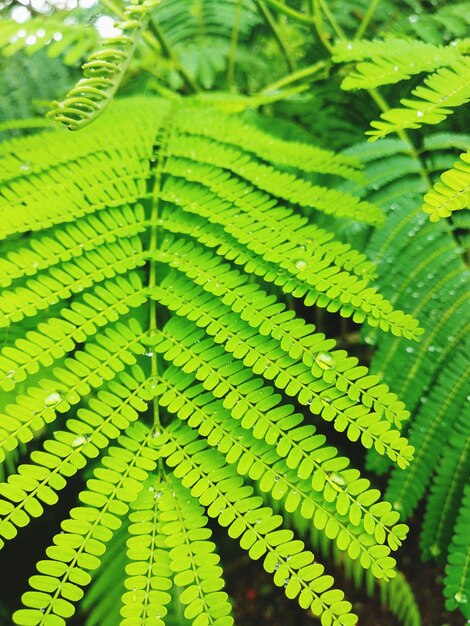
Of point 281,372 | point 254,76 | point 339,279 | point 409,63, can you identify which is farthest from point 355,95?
point 281,372

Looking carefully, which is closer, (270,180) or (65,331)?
(65,331)

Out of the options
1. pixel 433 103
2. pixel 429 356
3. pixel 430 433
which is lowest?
pixel 430 433

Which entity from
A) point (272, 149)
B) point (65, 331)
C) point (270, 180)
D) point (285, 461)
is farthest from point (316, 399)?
point (272, 149)

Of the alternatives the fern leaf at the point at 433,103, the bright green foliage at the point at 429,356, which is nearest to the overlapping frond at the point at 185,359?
the bright green foliage at the point at 429,356

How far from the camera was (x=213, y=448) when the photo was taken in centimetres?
90

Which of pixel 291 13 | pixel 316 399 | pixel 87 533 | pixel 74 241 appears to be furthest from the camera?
pixel 291 13

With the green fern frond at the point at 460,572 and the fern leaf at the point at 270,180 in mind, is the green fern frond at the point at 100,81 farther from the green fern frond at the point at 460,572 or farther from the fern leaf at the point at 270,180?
the green fern frond at the point at 460,572

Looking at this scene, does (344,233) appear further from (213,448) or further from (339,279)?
(213,448)

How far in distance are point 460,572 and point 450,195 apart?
0.72 meters

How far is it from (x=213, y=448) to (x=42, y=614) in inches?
13.9

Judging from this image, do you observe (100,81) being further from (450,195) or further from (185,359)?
(450,195)

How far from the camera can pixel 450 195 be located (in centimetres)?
87

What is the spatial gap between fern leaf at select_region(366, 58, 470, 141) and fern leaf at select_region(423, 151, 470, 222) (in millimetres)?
141

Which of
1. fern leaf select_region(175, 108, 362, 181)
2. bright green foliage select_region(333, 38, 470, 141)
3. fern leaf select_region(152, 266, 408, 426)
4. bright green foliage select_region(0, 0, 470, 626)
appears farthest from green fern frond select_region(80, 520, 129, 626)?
bright green foliage select_region(333, 38, 470, 141)
